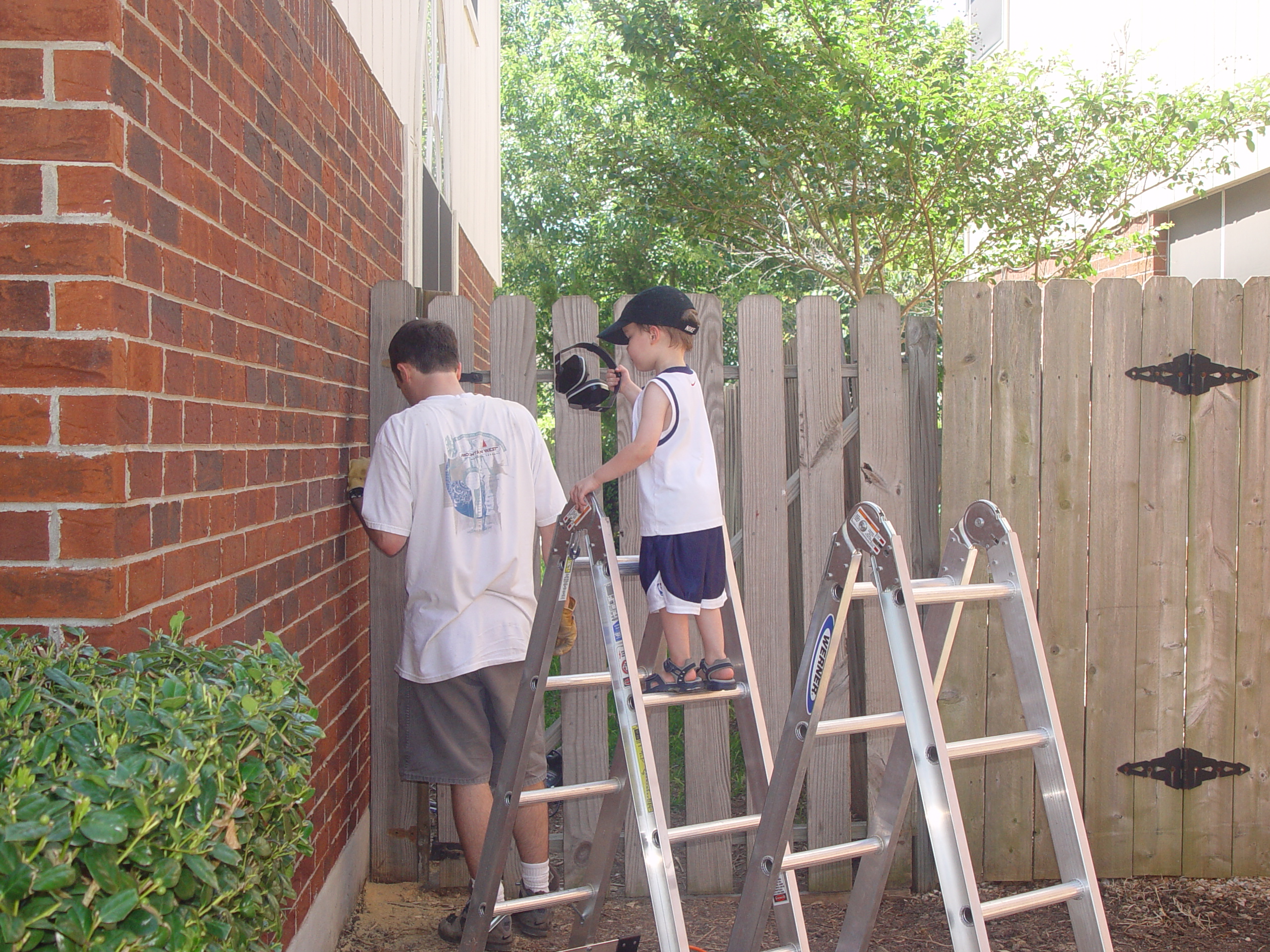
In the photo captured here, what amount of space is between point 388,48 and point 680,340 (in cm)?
259

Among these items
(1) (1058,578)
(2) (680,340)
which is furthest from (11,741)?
(1) (1058,578)

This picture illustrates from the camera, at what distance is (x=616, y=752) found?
10.8 feet

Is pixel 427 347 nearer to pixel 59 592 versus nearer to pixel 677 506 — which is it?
pixel 677 506

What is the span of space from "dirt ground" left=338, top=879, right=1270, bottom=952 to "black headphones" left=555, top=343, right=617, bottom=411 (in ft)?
6.32

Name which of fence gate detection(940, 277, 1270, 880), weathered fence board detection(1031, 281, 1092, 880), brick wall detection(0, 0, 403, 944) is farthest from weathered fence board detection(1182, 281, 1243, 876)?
brick wall detection(0, 0, 403, 944)

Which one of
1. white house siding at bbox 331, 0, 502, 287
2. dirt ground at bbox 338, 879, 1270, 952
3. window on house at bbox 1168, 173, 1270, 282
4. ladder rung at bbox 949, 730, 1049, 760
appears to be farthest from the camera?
window on house at bbox 1168, 173, 1270, 282

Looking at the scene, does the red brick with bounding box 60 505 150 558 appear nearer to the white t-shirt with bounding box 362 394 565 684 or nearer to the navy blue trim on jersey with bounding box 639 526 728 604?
the white t-shirt with bounding box 362 394 565 684

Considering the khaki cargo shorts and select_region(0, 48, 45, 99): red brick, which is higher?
select_region(0, 48, 45, 99): red brick

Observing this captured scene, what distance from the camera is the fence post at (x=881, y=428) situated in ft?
13.3

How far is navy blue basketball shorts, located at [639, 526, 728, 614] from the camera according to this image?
3.16 meters

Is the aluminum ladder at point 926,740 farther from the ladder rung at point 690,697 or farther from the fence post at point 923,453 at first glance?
the fence post at point 923,453

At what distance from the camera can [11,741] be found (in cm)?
143

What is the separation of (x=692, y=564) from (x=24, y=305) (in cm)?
189

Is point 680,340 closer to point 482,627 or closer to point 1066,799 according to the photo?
point 482,627
